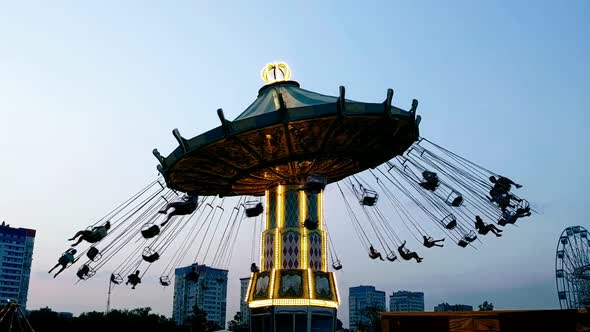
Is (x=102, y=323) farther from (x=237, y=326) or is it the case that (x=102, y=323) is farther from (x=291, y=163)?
(x=291, y=163)

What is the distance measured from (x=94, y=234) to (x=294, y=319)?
9571mm

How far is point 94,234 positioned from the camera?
24.5 meters

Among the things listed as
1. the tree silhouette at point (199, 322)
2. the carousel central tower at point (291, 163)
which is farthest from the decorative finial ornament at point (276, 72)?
the tree silhouette at point (199, 322)

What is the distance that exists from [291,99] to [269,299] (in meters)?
9.11

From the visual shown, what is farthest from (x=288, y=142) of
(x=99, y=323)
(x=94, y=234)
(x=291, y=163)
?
(x=99, y=323)

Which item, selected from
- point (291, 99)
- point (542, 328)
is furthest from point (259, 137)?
point (542, 328)

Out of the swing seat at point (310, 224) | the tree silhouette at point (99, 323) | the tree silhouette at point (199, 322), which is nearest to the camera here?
the swing seat at point (310, 224)

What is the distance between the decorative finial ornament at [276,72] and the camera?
28453 mm

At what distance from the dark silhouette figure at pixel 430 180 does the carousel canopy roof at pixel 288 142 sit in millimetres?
2016

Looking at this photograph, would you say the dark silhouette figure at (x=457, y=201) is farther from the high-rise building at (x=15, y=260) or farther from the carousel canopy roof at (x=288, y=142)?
the high-rise building at (x=15, y=260)

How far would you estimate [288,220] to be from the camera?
87.9 feet

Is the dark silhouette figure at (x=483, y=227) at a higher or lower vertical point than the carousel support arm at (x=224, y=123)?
lower

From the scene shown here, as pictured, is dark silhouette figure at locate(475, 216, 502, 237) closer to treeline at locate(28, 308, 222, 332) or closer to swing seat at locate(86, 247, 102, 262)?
swing seat at locate(86, 247, 102, 262)

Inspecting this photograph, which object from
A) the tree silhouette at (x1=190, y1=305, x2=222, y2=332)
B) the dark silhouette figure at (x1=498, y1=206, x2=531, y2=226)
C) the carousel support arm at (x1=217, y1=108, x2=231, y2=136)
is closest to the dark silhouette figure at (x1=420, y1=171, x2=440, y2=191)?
the dark silhouette figure at (x1=498, y1=206, x2=531, y2=226)
